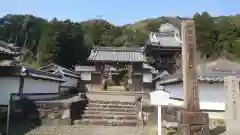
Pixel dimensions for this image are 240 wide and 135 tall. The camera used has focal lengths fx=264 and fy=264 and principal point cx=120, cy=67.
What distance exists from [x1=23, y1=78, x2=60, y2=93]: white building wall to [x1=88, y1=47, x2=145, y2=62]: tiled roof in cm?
918

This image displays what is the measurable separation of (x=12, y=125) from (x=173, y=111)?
800 cm

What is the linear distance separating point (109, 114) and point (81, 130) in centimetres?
399

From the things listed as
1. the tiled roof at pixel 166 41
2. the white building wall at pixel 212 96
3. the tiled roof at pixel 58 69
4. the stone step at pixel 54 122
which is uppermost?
the tiled roof at pixel 166 41

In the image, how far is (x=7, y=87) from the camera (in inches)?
606

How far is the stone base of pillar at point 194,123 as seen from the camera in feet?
29.2

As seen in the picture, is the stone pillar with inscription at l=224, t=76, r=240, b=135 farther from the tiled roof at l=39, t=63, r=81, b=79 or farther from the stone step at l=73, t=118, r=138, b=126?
the tiled roof at l=39, t=63, r=81, b=79

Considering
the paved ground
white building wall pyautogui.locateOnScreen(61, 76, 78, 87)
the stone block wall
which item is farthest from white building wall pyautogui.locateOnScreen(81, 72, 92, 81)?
the paved ground

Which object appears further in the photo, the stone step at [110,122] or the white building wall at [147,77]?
the white building wall at [147,77]

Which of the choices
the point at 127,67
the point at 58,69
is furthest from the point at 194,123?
the point at 58,69

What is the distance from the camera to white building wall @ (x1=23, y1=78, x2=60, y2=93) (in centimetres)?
1728

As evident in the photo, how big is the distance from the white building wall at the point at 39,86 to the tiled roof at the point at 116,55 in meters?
9.18

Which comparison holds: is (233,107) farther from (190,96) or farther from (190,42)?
(190,42)

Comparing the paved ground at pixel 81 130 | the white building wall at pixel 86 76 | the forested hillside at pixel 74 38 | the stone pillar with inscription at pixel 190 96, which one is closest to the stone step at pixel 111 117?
the paved ground at pixel 81 130

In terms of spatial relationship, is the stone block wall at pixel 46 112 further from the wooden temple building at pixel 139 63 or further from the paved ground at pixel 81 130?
the wooden temple building at pixel 139 63
